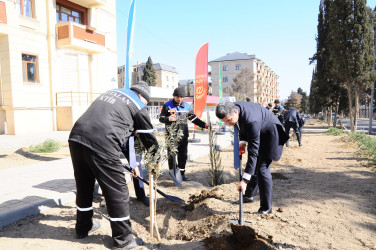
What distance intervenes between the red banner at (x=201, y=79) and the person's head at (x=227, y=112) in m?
5.64

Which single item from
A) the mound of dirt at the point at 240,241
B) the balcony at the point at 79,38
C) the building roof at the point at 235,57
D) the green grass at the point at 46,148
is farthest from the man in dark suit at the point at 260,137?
the building roof at the point at 235,57

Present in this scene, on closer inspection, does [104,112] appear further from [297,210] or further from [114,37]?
[114,37]

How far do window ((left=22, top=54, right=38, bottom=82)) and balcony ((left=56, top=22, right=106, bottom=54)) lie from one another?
1677mm

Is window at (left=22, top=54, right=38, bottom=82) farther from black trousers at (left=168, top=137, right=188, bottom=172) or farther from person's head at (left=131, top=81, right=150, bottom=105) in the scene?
person's head at (left=131, top=81, right=150, bottom=105)

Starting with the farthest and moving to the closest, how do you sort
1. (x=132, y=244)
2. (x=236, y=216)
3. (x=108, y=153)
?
(x=236, y=216) < (x=132, y=244) < (x=108, y=153)

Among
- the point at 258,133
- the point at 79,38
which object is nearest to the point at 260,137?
the point at 258,133

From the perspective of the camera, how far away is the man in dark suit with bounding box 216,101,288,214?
120 inches

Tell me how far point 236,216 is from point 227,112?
1.40m

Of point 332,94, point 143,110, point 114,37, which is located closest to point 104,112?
point 143,110

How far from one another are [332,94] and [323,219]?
72.6ft

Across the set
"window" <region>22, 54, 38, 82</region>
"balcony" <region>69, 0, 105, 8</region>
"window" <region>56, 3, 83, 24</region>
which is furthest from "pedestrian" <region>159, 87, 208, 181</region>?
"balcony" <region>69, 0, 105, 8</region>

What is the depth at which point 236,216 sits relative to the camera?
10.8ft

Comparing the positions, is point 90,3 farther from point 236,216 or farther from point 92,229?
point 236,216

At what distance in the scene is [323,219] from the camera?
10.6 feet
